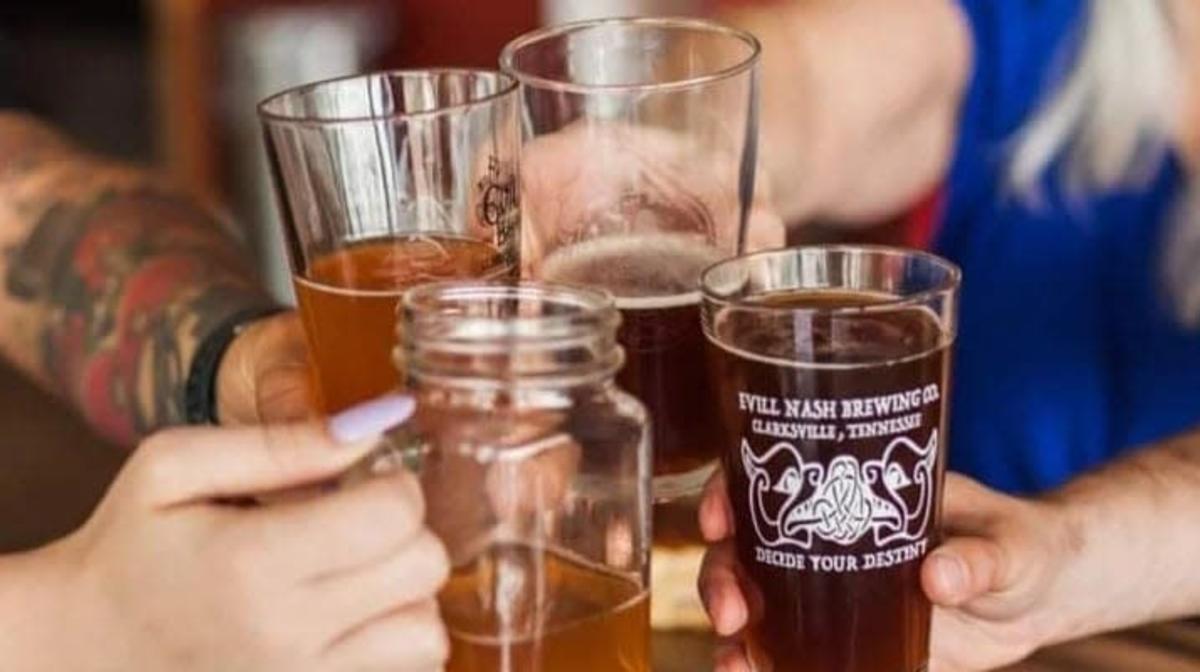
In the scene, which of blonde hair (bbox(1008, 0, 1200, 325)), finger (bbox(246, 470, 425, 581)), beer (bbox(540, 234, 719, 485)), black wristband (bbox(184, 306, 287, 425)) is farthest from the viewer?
blonde hair (bbox(1008, 0, 1200, 325))

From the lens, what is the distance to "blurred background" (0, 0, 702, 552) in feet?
9.50

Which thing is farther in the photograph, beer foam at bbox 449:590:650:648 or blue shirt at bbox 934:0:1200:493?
blue shirt at bbox 934:0:1200:493

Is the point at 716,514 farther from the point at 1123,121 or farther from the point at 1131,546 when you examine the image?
the point at 1123,121

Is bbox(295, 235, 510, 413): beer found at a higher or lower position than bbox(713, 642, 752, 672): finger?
higher

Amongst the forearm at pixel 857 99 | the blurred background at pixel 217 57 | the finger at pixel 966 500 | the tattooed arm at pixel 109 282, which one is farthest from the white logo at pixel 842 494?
the blurred background at pixel 217 57

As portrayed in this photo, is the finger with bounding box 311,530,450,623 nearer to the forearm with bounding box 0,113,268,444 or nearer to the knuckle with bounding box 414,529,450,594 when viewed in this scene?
the knuckle with bounding box 414,529,450,594

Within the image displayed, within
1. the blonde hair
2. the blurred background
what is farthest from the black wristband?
the blurred background

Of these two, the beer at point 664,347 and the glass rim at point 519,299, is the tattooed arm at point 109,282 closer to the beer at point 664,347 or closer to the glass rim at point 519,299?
the beer at point 664,347

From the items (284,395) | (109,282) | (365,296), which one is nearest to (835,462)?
(365,296)

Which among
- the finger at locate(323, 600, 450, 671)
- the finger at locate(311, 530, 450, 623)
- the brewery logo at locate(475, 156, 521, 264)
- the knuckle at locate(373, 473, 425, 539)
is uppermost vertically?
the brewery logo at locate(475, 156, 521, 264)

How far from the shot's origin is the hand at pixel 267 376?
99 centimetres

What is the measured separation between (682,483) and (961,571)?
0.50 ft

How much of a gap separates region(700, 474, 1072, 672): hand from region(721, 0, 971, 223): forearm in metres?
0.48

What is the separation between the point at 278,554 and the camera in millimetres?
698
